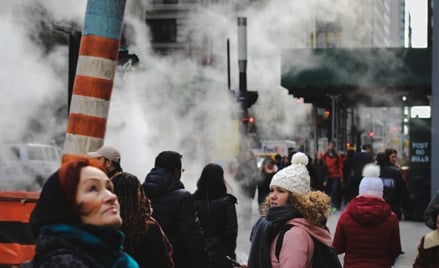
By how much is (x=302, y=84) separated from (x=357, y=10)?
9874mm

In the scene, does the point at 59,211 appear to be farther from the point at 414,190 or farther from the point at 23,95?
the point at 414,190

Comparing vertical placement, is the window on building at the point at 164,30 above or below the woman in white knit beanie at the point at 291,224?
above

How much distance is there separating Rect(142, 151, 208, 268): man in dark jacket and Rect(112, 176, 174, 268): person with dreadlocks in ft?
4.77

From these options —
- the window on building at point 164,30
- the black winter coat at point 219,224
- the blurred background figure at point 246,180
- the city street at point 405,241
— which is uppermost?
the window on building at point 164,30

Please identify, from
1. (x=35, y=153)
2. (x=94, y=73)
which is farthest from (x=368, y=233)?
(x=35, y=153)

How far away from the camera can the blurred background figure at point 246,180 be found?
17.0 metres

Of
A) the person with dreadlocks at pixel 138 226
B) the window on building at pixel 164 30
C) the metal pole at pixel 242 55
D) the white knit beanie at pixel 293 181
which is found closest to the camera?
the person with dreadlocks at pixel 138 226

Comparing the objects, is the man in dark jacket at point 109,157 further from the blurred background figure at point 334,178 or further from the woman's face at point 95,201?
the blurred background figure at point 334,178

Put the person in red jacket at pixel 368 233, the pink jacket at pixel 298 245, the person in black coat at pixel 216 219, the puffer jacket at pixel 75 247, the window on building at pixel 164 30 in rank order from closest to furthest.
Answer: the puffer jacket at pixel 75 247 → the pink jacket at pixel 298 245 → the person in red jacket at pixel 368 233 → the person in black coat at pixel 216 219 → the window on building at pixel 164 30

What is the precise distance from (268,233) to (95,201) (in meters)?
2.04

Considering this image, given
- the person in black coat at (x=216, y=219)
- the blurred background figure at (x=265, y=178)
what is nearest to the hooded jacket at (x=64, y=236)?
the person in black coat at (x=216, y=219)

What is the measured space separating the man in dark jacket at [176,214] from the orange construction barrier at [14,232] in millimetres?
1146

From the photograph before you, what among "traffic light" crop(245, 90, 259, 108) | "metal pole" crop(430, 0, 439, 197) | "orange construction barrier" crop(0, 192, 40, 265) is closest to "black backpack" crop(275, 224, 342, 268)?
"orange construction barrier" crop(0, 192, 40, 265)

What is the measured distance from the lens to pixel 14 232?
6738mm
